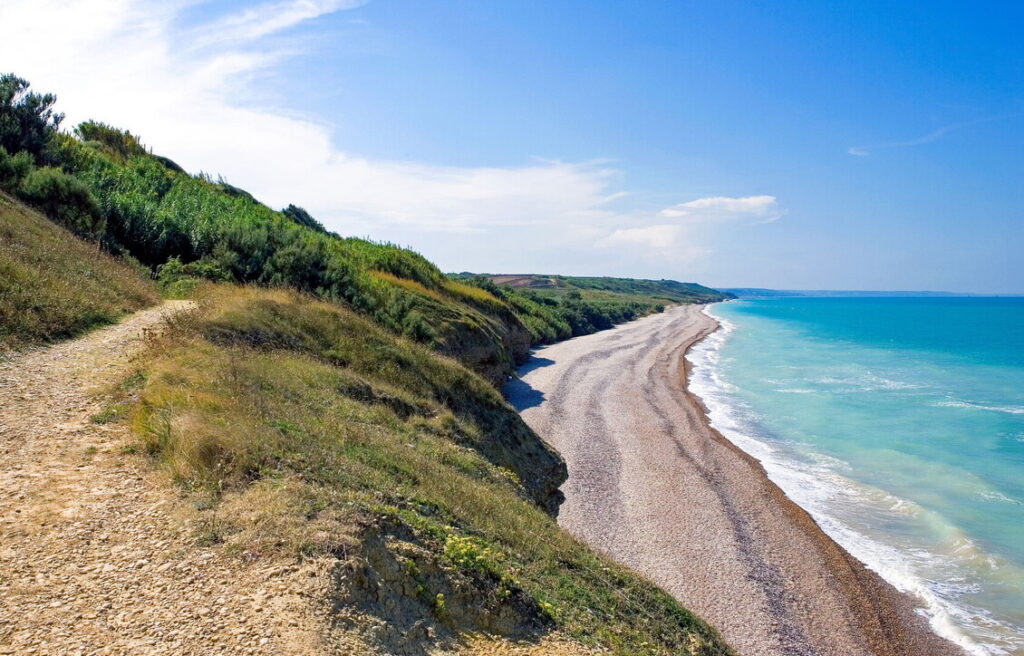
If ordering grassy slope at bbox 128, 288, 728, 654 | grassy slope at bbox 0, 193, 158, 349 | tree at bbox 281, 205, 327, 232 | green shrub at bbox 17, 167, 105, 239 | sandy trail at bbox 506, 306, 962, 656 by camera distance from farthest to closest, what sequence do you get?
1. tree at bbox 281, 205, 327, 232
2. green shrub at bbox 17, 167, 105, 239
3. sandy trail at bbox 506, 306, 962, 656
4. grassy slope at bbox 0, 193, 158, 349
5. grassy slope at bbox 128, 288, 728, 654

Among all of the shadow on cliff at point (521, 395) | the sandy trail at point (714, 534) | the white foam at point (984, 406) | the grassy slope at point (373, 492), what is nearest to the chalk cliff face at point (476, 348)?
the shadow on cliff at point (521, 395)

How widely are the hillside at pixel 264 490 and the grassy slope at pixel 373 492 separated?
1.4 inches

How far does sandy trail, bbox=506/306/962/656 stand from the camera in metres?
12.4

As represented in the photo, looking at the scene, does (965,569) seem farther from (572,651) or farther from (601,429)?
(572,651)

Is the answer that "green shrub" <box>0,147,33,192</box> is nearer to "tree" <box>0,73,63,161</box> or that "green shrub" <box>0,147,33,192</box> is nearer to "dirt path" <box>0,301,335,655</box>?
"tree" <box>0,73,63,161</box>

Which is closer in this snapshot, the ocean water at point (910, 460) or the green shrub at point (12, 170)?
the ocean water at point (910, 460)

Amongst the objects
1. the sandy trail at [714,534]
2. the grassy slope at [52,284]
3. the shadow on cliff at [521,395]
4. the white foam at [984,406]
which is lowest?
the sandy trail at [714,534]

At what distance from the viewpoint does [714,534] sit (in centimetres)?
1600


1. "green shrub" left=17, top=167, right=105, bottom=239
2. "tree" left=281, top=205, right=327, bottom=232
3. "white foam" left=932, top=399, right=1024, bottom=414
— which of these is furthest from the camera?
"tree" left=281, top=205, right=327, bottom=232

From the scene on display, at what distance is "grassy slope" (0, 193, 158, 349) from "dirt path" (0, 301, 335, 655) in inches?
164

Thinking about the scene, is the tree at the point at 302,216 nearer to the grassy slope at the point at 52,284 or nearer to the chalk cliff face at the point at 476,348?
the chalk cliff face at the point at 476,348

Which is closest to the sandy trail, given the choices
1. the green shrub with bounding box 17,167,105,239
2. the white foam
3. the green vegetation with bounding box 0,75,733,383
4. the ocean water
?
the ocean water

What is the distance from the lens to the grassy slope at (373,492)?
18.7ft

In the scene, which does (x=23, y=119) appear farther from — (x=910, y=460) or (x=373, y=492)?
(x=910, y=460)
